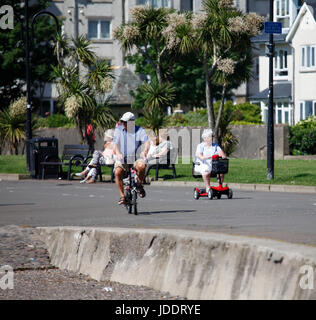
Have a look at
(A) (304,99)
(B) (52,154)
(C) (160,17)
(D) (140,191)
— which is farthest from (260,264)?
(A) (304,99)

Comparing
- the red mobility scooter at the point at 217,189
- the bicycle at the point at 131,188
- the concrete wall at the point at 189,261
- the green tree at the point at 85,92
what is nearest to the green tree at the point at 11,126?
the green tree at the point at 85,92

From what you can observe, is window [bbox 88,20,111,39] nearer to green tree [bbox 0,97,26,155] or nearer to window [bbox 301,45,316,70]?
window [bbox 301,45,316,70]

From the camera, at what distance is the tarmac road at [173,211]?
1238 centimetres

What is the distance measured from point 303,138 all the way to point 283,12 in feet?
61.5

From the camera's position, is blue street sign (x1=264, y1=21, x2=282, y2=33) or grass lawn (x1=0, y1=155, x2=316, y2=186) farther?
grass lawn (x1=0, y1=155, x2=316, y2=186)

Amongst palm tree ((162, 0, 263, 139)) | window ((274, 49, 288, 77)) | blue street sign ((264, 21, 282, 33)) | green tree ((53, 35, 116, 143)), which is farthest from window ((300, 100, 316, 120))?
blue street sign ((264, 21, 282, 33))

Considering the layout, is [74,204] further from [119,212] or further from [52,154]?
[52,154]

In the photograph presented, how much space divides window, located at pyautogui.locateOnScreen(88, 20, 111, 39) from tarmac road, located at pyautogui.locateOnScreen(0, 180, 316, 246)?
51.1 m

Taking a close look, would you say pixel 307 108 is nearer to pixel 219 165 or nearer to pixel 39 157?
pixel 39 157

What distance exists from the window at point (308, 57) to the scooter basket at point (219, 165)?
33.4 m

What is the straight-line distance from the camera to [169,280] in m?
8.59

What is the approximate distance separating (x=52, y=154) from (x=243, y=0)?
1864 inches

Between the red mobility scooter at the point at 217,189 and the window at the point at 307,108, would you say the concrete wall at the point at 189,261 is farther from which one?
the window at the point at 307,108

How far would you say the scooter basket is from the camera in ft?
63.4
